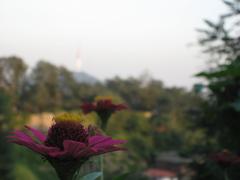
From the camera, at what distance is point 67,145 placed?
2.19 ft

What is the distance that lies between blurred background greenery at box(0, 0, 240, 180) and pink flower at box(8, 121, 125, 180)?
8 cm

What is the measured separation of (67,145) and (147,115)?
30.3m

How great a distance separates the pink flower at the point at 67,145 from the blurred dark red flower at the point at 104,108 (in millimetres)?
612

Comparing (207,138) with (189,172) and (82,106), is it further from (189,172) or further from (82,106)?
(82,106)

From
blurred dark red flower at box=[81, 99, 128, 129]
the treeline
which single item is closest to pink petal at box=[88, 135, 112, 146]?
blurred dark red flower at box=[81, 99, 128, 129]

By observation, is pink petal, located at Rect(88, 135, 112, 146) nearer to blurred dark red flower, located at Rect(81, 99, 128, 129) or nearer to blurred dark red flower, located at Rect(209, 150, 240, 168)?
blurred dark red flower, located at Rect(81, 99, 128, 129)

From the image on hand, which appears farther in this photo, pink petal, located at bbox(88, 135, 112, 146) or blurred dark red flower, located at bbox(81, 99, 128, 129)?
blurred dark red flower, located at bbox(81, 99, 128, 129)

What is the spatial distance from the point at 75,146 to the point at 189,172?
11.2 feet

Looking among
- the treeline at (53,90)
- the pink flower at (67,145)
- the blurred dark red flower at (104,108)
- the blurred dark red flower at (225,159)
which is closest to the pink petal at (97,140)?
the pink flower at (67,145)

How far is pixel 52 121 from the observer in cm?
82

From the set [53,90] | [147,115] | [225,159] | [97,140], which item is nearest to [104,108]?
[225,159]

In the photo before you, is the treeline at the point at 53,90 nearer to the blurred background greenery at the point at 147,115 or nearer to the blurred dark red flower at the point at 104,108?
the blurred background greenery at the point at 147,115

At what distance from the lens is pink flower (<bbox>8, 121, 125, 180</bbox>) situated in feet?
2.21

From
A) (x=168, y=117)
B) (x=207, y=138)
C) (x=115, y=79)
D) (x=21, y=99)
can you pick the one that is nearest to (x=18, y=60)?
(x=21, y=99)
